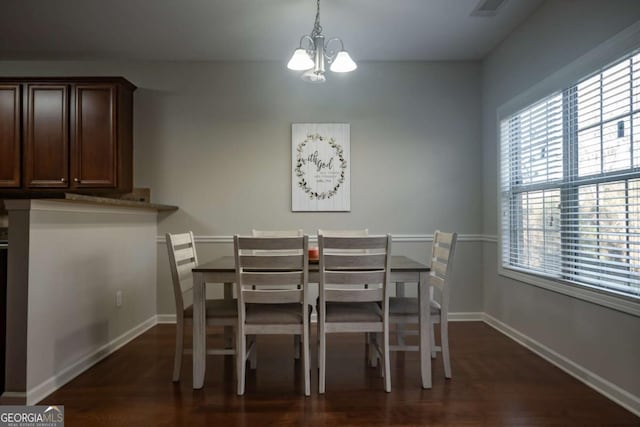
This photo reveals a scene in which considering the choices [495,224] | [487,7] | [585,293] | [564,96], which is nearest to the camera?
[585,293]

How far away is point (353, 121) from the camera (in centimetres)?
398

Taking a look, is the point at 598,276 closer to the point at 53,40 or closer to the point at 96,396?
the point at 96,396

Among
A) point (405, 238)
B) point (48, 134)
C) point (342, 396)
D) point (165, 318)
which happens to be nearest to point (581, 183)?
point (405, 238)

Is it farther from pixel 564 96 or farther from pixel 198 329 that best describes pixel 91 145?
pixel 564 96

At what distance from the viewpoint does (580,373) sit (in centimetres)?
247

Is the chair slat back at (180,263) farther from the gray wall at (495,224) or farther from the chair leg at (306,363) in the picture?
the gray wall at (495,224)

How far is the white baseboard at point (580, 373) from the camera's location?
2090mm

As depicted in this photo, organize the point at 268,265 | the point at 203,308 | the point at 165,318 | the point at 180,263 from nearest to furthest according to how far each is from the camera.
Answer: the point at 268,265
the point at 203,308
the point at 180,263
the point at 165,318

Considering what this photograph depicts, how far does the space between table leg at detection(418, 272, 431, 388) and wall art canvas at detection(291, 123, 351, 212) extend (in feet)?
5.67

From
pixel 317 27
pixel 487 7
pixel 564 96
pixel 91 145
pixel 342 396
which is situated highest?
pixel 487 7

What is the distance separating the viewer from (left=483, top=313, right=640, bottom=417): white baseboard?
2.09m

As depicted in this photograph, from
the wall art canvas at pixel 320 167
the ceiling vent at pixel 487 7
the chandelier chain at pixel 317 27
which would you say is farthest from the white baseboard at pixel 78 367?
the ceiling vent at pixel 487 7

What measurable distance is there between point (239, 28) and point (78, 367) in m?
2.76

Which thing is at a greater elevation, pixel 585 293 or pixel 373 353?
pixel 585 293
